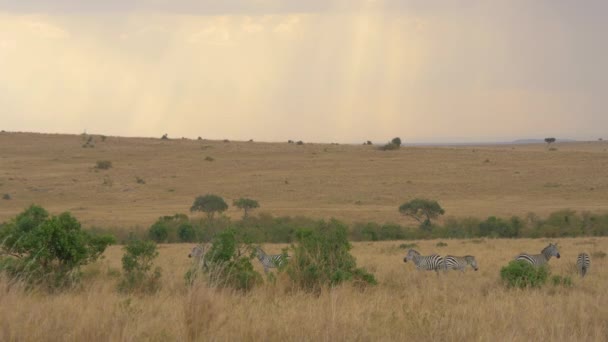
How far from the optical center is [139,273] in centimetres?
1108

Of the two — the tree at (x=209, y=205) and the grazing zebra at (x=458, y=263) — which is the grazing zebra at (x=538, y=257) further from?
the tree at (x=209, y=205)

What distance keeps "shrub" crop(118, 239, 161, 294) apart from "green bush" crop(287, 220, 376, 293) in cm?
216

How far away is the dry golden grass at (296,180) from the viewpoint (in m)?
46.5

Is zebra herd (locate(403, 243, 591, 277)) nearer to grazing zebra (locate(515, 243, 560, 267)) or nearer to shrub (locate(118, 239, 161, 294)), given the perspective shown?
grazing zebra (locate(515, 243, 560, 267))

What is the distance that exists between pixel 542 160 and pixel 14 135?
67.1 meters

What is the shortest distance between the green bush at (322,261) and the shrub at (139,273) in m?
2.16

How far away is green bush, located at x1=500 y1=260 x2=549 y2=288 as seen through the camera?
1092cm

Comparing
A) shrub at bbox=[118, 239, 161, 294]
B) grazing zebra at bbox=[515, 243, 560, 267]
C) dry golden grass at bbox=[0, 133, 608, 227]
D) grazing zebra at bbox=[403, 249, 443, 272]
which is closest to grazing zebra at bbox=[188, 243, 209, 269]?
shrub at bbox=[118, 239, 161, 294]

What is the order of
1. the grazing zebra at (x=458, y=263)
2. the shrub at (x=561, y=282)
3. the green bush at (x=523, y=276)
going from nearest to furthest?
the shrub at (x=561, y=282) < the green bush at (x=523, y=276) < the grazing zebra at (x=458, y=263)

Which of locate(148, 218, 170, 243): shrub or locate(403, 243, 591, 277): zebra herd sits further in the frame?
locate(148, 218, 170, 243): shrub

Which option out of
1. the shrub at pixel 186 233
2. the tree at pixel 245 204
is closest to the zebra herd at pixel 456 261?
the shrub at pixel 186 233

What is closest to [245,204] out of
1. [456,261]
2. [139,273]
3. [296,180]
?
[296,180]

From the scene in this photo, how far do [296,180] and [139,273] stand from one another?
47819 millimetres

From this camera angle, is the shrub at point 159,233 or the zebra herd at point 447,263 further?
the shrub at point 159,233
